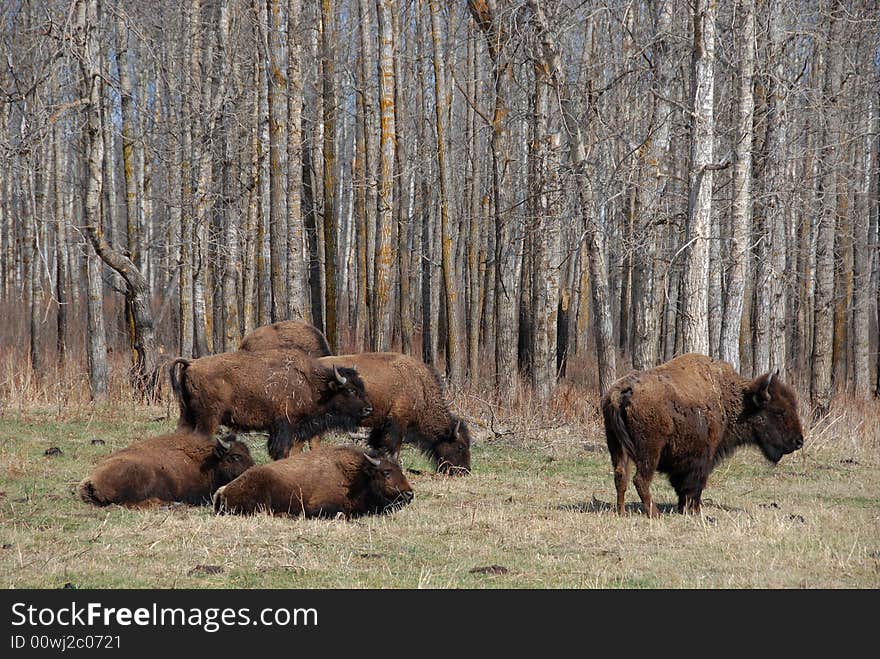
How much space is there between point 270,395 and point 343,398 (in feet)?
3.20

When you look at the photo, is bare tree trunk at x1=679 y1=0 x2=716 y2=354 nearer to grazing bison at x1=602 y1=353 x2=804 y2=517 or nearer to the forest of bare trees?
the forest of bare trees

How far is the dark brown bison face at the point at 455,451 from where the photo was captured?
1273cm

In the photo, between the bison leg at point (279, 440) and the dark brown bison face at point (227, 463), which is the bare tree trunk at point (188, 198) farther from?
the dark brown bison face at point (227, 463)

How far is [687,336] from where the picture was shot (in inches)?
534

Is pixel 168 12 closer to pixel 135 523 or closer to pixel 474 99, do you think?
pixel 474 99

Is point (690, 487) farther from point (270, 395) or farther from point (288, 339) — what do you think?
point (288, 339)

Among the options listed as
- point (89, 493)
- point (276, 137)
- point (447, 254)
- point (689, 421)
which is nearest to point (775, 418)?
point (689, 421)

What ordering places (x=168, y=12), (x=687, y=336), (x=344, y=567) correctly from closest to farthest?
(x=344, y=567), (x=687, y=336), (x=168, y=12)

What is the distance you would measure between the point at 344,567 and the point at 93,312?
12.5m

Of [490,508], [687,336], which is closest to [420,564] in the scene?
[490,508]

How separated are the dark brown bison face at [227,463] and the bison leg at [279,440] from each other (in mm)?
1353

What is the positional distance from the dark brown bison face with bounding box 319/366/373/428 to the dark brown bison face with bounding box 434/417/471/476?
4.05 feet

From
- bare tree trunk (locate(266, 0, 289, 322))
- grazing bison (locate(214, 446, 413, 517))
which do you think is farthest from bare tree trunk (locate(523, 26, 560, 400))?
grazing bison (locate(214, 446, 413, 517))
